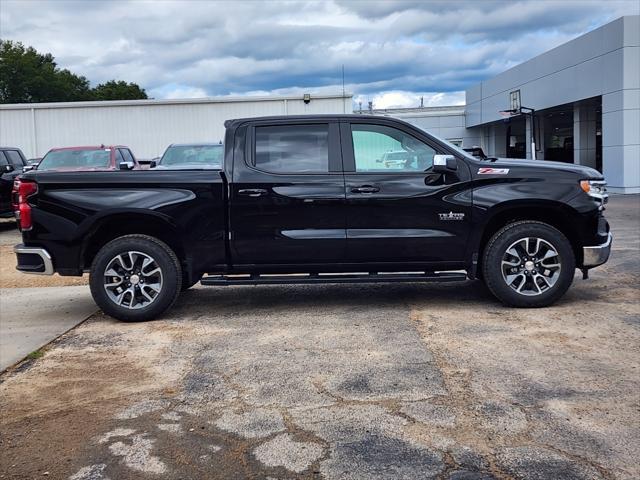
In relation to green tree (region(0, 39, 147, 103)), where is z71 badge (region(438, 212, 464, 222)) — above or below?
below

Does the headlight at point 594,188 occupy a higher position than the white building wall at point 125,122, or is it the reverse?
the white building wall at point 125,122

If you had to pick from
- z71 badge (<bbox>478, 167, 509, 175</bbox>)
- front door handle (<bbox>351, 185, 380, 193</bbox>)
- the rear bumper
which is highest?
z71 badge (<bbox>478, 167, 509, 175</bbox>)

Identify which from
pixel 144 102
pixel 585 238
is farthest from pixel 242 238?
pixel 144 102

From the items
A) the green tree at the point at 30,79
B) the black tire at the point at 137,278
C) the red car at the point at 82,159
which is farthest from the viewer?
the green tree at the point at 30,79

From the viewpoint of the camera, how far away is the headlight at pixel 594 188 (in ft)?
21.9

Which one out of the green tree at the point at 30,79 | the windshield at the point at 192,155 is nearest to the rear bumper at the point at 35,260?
the windshield at the point at 192,155

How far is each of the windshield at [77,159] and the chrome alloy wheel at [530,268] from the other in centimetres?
1049

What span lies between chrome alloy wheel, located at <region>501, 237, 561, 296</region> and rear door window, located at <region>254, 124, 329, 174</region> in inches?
80.7

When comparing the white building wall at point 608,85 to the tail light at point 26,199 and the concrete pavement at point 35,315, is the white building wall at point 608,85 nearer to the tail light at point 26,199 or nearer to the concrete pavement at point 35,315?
the concrete pavement at point 35,315

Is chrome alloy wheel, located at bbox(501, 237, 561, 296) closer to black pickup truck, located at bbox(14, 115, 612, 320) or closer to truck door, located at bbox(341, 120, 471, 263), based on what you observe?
black pickup truck, located at bbox(14, 115, 612, 320)

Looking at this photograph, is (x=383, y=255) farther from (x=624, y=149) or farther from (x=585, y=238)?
(x=624, y=149)

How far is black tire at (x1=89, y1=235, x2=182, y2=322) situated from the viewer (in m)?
6.55

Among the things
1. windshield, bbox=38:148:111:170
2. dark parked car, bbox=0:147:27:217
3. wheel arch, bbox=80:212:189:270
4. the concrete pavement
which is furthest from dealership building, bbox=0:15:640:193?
wheel arch, bbox=80:212:189:270

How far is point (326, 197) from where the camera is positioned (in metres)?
6.59
